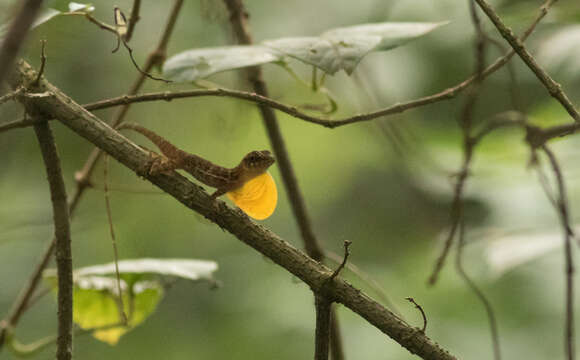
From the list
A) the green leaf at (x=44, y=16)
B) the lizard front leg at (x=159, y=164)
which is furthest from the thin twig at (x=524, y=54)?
the green leaf at (x=44, y=16)

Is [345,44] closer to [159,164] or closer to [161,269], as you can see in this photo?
[159,164]

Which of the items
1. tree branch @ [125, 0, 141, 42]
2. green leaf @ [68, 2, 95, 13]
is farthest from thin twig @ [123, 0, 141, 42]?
green leaf @ [68, 2, 95, 13]

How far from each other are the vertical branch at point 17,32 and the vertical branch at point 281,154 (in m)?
1.00

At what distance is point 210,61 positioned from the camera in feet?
3.42

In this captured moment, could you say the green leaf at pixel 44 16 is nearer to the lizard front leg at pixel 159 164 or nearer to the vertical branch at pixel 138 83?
the lizard front leg at pixel 159 164

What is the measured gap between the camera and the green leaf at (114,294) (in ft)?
4.06

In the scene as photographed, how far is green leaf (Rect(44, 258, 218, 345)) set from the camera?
1238mm

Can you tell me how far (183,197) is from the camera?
2.65 ft

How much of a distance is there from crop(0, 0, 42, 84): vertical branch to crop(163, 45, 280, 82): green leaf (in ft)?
2.11

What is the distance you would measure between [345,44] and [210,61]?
227 mm

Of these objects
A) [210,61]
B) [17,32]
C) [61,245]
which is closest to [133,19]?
[210,61]

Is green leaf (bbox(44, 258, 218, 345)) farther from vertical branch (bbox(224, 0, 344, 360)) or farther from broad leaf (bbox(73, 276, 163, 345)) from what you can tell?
vertical branch (bbox(224, 0, 344, 360))

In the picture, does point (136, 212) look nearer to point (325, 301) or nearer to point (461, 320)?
point (461, 320)

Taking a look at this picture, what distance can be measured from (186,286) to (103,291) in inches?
76.1
